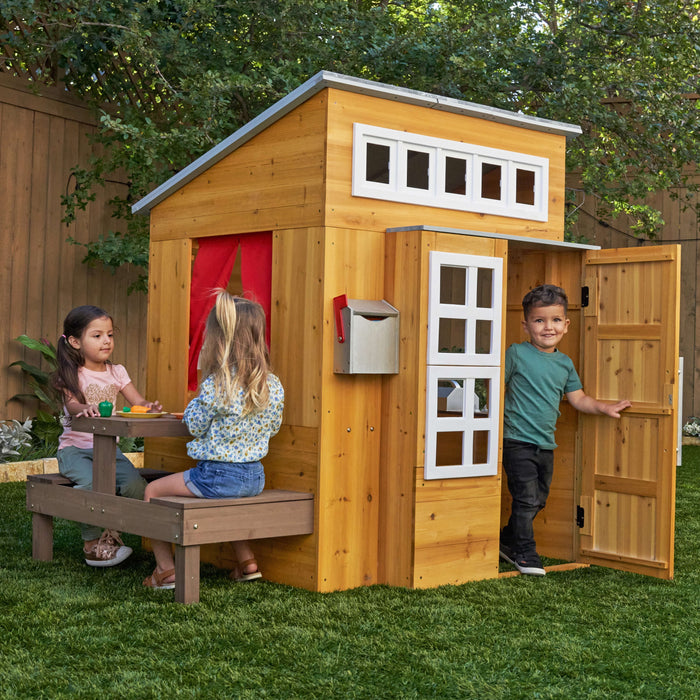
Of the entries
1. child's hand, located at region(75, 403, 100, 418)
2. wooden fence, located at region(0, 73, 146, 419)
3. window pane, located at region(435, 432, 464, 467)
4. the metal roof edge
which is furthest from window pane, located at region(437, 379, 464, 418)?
wooden fence, located at region(0, 73, 146, 419)

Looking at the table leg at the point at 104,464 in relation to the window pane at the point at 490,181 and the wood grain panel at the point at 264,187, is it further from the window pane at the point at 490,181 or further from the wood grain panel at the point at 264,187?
the window pane at the point at 490,181

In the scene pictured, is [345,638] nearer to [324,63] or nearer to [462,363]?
[462,363]

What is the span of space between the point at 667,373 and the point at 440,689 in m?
2.50

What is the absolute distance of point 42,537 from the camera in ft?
17.3

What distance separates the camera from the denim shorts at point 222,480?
4.51 meters

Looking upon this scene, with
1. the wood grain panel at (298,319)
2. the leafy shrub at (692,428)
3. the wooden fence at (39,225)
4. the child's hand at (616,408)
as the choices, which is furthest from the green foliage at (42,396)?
the leafy shrub at (692,428)

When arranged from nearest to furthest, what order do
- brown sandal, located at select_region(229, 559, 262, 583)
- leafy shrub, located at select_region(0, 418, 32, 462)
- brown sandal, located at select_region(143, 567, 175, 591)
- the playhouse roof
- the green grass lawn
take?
the green grass lawn → brown sandal, located at select_region(143, 567, 175, 591) → the playhouse roof → brown sandal, located at select_region(229, 559, 262, 583) → leafy shrub, located at select_region(0, 418, 32, 462)

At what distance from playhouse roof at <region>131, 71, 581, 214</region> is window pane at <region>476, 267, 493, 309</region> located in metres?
0.86

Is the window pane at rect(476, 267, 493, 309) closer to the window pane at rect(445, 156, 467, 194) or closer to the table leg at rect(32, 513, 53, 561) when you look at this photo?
the window pane at rect(445, 156, 467, 194)

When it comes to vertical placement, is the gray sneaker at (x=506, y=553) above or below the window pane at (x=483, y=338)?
below

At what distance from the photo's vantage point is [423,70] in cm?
859

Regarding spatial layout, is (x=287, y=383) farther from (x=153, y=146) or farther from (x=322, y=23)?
(x=322, y=23)

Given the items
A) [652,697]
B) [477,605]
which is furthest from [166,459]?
[652,697]

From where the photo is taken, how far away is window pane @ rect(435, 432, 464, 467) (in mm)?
4859
